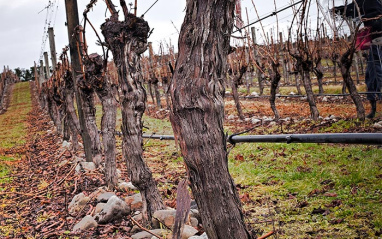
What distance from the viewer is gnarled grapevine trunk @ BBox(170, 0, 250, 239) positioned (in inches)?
72.8

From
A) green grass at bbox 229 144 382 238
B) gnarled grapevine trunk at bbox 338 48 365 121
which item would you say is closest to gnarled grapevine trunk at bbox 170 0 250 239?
green grass at bbox 229 144 382 238

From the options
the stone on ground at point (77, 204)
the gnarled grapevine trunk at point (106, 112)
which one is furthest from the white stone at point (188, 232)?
the gnarled grapevine trunk at point (106, 112)

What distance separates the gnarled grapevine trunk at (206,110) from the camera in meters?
1.85

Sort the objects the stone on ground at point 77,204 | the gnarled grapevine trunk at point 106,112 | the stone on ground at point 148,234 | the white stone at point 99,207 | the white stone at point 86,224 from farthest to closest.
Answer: the gnarled grapevine trunk at point 106,112, the stone on ground at point 77,204, the white stone at point 99,207, the white stone at point 86,224, the stone on ground at point 148,234

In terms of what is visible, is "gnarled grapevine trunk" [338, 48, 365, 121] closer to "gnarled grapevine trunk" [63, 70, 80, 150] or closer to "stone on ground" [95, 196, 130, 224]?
"stone on ground" [95, 196, 130, 224]

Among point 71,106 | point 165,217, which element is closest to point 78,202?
point 165,217

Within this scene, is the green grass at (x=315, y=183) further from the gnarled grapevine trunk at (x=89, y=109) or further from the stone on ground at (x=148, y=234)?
the gnarled grapevine trunk at (x=89, y=109)

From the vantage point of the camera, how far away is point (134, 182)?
13.9 ft

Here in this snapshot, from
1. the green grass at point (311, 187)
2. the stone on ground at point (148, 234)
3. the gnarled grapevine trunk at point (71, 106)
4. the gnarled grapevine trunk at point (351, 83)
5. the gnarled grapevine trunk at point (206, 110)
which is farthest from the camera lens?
the gnarled grapevine trunk at point (71, 106)

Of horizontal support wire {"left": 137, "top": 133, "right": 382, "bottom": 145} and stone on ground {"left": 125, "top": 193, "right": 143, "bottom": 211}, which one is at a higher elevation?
horizontal support wire {"left": 137, "top": 133, "right": 382, "bottom": 145}

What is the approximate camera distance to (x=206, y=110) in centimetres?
184

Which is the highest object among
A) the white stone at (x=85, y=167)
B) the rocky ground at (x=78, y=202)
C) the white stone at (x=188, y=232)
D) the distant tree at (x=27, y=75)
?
the distant tree at (x=27, y=75)

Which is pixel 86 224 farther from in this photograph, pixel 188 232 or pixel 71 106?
pixel 71 106

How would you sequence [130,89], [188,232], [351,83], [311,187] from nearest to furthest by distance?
[188,232], [130,89], [311,187], [351,83]
